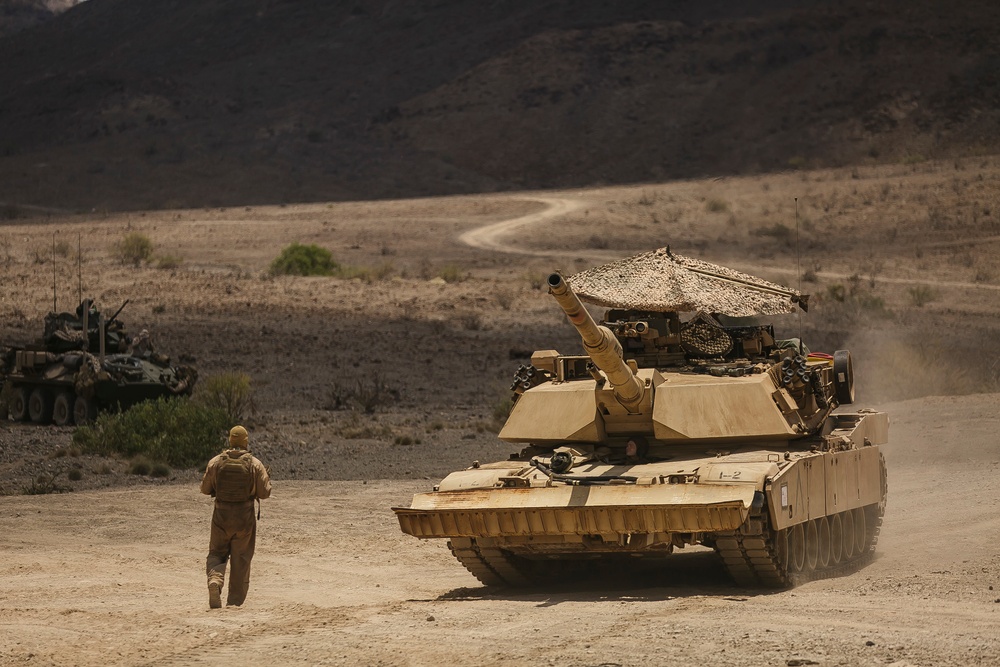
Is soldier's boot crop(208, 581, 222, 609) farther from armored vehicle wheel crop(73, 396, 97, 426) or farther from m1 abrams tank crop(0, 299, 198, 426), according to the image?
armored vehicle wheel crop(73, 396, 97, 426)

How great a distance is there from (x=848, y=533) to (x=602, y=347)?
398 centimetres

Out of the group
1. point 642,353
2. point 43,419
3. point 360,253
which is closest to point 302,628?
point 642,353

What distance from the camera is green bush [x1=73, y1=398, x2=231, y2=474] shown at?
22469mm

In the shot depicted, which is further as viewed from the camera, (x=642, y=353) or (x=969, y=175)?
(x=969, y=175)

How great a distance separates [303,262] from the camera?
4847 cm

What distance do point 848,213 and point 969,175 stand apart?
5.94m

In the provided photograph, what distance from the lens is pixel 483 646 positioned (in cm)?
990

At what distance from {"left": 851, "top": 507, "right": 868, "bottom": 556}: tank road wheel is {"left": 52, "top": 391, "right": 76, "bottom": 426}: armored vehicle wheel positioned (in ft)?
55.8

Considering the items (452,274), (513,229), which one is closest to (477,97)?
(513,229)

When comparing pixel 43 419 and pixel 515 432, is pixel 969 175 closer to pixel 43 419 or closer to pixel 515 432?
pixel 43 419

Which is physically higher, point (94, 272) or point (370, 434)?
point (94, 272)

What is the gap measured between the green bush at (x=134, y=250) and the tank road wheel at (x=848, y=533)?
37801 millimetres

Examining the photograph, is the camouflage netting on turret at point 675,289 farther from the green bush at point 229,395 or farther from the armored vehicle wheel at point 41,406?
the armored vehicle wheel at point 41,406

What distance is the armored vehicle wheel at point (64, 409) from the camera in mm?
28219
